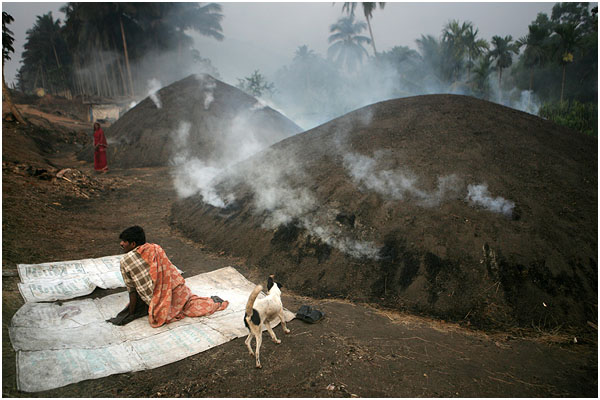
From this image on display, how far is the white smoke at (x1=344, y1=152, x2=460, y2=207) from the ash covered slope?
23 mm

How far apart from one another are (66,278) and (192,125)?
1348cm

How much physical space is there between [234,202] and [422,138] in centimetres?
404

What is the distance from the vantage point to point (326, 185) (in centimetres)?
607

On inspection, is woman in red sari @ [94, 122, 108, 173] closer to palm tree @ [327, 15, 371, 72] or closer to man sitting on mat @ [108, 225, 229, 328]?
man sitting on mat @ [108, 225, 229, 328]

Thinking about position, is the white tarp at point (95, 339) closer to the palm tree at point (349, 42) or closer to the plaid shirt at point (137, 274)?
the plaid shirt at point (137, 274)

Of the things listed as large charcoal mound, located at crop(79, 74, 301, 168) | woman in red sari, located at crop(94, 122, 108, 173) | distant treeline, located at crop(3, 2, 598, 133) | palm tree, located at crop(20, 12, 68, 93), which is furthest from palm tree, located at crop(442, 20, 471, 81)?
palm tree, located at crop(20, 12, 68, 93)

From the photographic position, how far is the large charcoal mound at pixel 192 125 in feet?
51.1

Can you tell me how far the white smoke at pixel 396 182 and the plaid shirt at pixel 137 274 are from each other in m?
3.68

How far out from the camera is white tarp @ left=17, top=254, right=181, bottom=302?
155 inches

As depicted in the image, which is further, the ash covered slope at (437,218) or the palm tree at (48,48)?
the palm tree at (48,48)

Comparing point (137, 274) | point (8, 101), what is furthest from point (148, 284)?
point (8, 101)

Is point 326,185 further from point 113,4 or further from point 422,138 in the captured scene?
point 113,4

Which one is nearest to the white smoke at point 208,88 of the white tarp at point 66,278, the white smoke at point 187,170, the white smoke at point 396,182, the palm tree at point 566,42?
the white smoke at point 187,170

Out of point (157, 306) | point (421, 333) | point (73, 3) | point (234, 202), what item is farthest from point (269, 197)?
point (73, 3)
